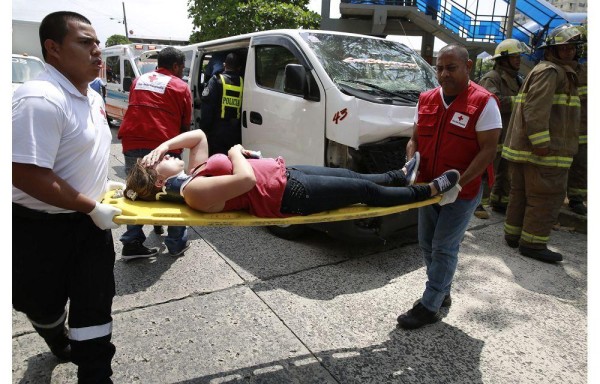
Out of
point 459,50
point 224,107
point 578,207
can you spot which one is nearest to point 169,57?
point 224,107

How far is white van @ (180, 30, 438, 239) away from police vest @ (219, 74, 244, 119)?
0.40ft

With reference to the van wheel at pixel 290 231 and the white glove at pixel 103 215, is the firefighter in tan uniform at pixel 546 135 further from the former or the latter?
the white glove at pixel 103 215

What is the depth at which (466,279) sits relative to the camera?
3672mm

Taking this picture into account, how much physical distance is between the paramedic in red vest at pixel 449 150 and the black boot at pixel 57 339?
2156 millimetres

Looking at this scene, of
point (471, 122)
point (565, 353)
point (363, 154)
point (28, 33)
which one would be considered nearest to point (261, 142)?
point (363, 154)

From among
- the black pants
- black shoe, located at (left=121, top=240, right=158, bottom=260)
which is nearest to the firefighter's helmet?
black shoe, located at (left=121, top=240, right=158, bottom=260)

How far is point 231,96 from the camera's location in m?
4.80

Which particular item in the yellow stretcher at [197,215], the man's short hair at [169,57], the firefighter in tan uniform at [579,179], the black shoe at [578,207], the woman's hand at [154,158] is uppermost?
the man's short hair at [169,57]

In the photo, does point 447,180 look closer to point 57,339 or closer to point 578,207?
point 57,339

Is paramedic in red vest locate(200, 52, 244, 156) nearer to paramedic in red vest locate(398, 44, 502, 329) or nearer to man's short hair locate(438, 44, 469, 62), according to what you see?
paramedic in red vest locate(398, 44, 502, 329)

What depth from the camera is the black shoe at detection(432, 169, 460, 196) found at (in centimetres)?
261

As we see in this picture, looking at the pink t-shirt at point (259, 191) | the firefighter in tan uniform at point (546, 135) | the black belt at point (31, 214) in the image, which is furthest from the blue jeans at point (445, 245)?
the black belt at point (31, 214)

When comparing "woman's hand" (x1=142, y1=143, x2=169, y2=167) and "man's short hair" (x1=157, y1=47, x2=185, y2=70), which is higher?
"man's short hair" (x1=157, y1=47, x2=185, y2=70)

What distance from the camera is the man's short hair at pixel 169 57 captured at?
12.8ft
